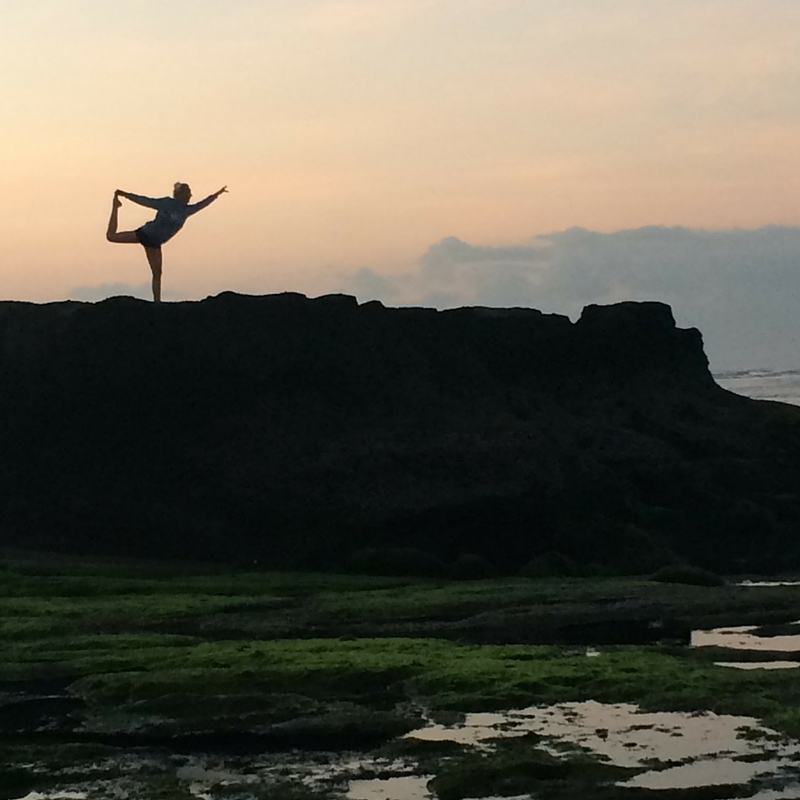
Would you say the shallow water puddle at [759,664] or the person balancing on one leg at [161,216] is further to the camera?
the person balancing on one leg at [161,216]

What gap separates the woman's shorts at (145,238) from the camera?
27141 millimetres

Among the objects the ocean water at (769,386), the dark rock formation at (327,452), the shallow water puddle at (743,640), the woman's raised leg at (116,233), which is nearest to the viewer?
the shallow water puddle at (743,640)

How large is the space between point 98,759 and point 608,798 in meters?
4.64

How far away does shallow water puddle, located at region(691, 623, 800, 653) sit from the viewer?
794 inches

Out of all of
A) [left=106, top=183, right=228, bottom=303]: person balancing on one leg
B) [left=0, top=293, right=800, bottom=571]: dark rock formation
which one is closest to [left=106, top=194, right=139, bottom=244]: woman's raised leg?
[left=106, top=183, right=228, bottom=303]: person balancing on one leg

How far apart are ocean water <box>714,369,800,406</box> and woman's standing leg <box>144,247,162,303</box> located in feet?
202

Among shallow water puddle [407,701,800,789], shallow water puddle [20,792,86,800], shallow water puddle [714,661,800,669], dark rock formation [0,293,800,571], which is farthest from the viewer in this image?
dark rock formation [0,293,800,571]

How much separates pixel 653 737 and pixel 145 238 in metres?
15.2

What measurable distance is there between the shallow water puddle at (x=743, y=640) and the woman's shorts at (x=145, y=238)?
11.4 m

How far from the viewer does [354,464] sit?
1164 inches

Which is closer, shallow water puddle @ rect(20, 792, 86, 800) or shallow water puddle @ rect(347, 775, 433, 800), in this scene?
shallow water puddle @ rect(347, 775, 433, 800)

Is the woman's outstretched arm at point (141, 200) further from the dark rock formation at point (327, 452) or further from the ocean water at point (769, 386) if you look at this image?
the ocean water at point (769, 386)

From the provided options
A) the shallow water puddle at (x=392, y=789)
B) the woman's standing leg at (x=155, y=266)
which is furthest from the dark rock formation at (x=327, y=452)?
the shallow water puddle at (x=392, y=789)

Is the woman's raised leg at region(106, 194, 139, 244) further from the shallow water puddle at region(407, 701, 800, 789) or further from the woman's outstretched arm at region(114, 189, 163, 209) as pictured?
the shallow water puddle at region(407, 701, 800, 789)
